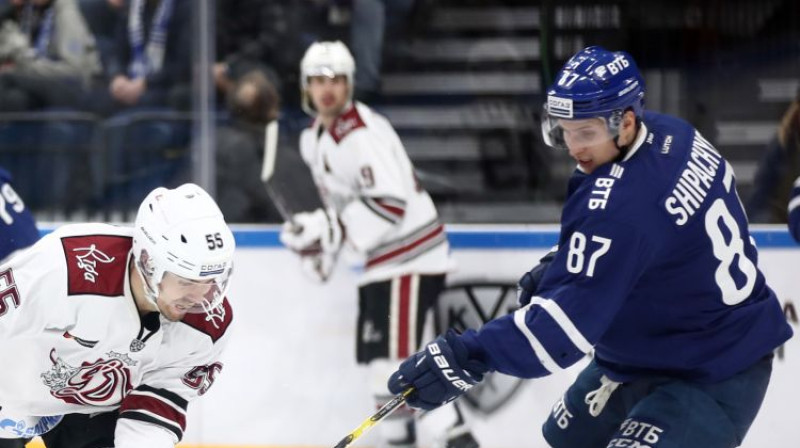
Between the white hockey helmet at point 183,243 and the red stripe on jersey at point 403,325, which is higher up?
the white hockey helmet at point 183,243

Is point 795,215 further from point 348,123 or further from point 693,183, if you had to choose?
point 348,123

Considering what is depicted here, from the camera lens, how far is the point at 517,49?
162 inches

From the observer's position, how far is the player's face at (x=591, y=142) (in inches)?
97.5

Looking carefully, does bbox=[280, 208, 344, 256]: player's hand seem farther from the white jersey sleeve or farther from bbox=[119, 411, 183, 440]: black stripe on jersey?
bbox=[119, 411, 183, 440]: black stripe on jersey

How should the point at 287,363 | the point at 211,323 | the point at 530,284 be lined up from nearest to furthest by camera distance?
the point at 211,323, the point at 530,284, the point at 287,363

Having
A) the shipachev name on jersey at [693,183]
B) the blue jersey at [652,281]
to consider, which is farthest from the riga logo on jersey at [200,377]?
the shipachev name on jersey at [693,183]

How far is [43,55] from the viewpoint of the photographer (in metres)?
4.42

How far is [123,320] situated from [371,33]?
76.1 inches

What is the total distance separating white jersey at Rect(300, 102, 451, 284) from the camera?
406 cm

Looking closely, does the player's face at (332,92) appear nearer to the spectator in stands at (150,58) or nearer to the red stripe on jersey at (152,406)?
the spectator in stands at (150,58)

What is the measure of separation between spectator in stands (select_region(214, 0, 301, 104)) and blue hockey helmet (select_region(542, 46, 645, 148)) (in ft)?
5.95

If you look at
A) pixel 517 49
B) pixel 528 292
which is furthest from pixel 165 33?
pixel 528 292

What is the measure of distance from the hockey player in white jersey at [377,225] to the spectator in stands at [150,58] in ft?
1.37

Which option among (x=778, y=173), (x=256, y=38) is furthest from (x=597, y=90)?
(x=256, y=38)
